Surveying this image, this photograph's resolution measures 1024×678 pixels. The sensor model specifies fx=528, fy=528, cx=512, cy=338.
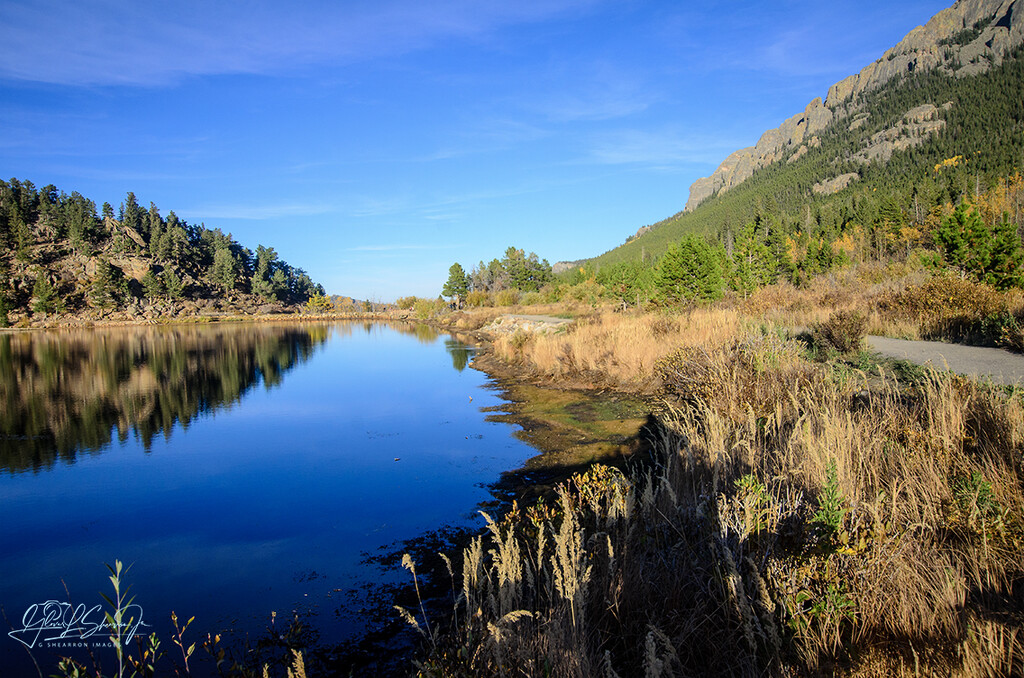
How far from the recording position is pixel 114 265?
77.8 m

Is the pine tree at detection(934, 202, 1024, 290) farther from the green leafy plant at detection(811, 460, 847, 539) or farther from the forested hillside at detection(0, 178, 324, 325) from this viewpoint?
the forested hillside at detection(0, 178, 324, 325)

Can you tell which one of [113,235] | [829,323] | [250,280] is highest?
[113,235]

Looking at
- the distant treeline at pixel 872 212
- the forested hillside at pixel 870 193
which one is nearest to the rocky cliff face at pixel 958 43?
the forested hillside at pixel 870 193

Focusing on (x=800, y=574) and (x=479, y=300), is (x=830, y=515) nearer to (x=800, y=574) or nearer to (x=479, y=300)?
(x=800, y=574)

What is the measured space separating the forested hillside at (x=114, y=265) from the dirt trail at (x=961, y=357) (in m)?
78.2

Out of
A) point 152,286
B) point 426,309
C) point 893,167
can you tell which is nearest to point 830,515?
point 426,309

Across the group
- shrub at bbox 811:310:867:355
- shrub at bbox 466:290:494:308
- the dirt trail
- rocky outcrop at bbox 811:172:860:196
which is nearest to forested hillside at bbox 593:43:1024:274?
rocky outcrop at bbox 811:172:860:196

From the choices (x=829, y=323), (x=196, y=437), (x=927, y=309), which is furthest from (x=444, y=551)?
(x=927, y=309)

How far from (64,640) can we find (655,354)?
40.5ft

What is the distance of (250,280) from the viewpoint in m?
98.5

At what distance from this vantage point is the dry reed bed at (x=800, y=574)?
2572 mm

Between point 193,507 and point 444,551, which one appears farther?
point 193,507

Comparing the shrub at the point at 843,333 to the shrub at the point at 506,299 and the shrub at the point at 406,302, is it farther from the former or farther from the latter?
the shrub at the point at 406,302

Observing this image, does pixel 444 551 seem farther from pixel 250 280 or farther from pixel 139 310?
pixel 250 280
